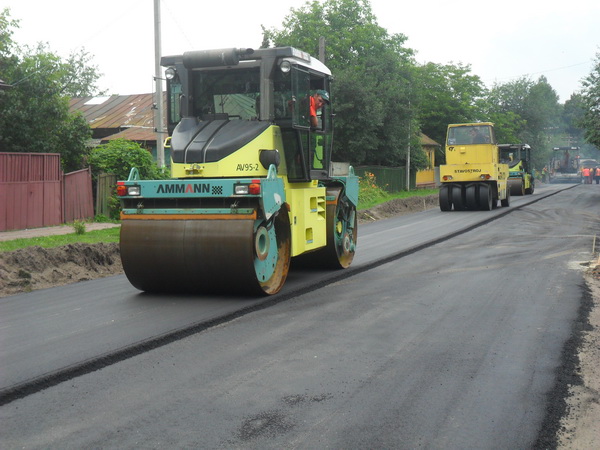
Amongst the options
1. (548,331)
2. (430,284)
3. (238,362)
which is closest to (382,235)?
(430,284)

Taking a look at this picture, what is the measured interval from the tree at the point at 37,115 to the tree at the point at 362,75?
1599cm

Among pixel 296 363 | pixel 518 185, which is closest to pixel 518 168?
pixel 518 185

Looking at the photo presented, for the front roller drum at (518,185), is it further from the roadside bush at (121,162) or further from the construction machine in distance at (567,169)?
the construction machine in distance at (567,169)

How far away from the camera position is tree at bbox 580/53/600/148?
108 ft

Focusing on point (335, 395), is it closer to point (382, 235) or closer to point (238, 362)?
point (238, 362)

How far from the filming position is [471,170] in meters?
27.3

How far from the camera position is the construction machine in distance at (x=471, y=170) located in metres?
27.2

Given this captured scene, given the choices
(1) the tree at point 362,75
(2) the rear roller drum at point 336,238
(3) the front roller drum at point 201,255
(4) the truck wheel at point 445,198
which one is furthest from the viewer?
(1) the tree at point 362,75

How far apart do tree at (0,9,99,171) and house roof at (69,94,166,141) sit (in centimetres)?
1085

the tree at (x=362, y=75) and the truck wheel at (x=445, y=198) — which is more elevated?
the tree at (x=362, y=75)

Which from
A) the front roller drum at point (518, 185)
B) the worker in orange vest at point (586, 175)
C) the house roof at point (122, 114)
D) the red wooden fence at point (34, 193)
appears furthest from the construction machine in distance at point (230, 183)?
the worker in orange vest at point (586, 175)

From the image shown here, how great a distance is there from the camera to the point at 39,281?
1104 centimetres

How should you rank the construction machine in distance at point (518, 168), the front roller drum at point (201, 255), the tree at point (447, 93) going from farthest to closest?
the tree at point (447, 93), the construction machine in distance at point (518, 168), the front roller drum at point (201, 255)

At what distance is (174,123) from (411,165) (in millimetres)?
37900
